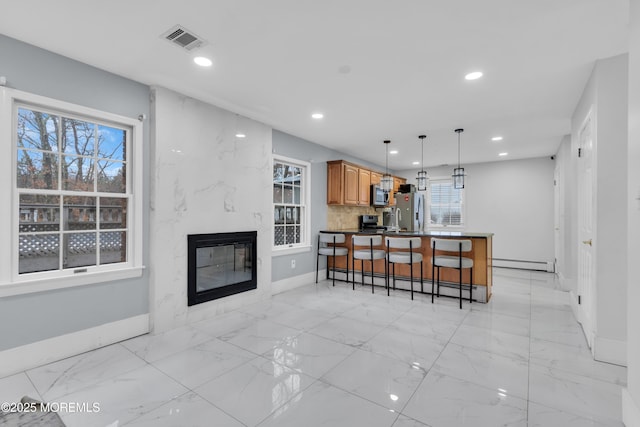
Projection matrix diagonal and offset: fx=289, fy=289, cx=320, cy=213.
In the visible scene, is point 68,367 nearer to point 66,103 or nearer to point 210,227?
point 210,227

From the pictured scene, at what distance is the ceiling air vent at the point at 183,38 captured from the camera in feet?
7.44

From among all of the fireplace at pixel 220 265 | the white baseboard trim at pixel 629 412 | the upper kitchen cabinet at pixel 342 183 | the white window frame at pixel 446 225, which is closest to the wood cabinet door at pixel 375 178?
the upper kitchen cabinet at pixel 342 183

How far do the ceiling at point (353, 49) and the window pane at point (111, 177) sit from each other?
3.12 ft

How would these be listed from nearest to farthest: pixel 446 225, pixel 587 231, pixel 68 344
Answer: pixel 68 344
pixel 587 231
pixel 446 225

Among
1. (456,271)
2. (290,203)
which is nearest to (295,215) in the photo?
(290,203)

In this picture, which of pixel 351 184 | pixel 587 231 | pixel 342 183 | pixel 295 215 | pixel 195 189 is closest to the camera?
pixel 587 231

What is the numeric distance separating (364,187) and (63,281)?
5366 mm

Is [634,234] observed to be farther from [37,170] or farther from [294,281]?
[37,170]

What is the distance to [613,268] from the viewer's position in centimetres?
258

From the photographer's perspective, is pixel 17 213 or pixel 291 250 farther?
pixel 291 250

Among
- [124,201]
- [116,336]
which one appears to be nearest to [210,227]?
[124,201]

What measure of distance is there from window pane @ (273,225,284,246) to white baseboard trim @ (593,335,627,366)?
4.08 meters

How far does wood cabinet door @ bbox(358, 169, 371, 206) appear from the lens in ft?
21.2

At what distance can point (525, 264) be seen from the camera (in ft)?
22.6
